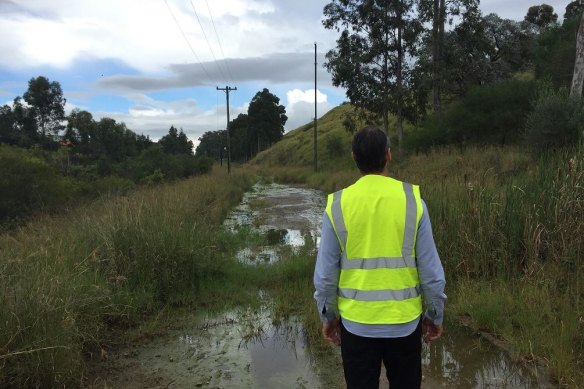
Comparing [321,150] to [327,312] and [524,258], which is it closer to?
[524,258]

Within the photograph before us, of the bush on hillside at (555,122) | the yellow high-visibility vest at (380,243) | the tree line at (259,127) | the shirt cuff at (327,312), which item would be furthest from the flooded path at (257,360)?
the tree line at (259,127)

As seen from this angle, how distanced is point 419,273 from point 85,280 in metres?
4.24

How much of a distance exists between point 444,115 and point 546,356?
72.1 ft

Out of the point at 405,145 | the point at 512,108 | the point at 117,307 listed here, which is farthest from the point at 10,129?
the point at 117,307

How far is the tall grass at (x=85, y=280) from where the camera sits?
3705 mm

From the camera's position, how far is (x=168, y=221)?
7.44m

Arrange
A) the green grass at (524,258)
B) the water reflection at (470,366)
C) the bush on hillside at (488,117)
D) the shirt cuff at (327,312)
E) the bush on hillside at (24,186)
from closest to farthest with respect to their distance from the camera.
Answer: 1. the shirt cuff at (327,312)
2. the water reflection at (470,366)
3. the green grass at (524,258)
4. the bush on hillside at (24,186)
5. the bush on hillside at (488,117)

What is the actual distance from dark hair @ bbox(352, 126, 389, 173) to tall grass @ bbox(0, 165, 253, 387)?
2.78m

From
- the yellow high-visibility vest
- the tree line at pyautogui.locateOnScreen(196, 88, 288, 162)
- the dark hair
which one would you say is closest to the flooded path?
the yellow high-visibility vest

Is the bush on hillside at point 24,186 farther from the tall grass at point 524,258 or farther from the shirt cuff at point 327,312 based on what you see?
the shirt cuff at point 327,312

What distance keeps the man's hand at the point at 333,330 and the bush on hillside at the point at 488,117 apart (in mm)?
19243

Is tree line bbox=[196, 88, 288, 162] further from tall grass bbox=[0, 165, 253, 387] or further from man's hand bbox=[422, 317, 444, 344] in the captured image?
man's hand bbox=[422, 317, 444, 344]

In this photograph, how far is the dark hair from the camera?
2287 millimetres

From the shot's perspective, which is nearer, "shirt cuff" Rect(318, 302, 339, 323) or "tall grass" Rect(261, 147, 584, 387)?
"shirt cuff" Rect(318, 302, 339, 323)
